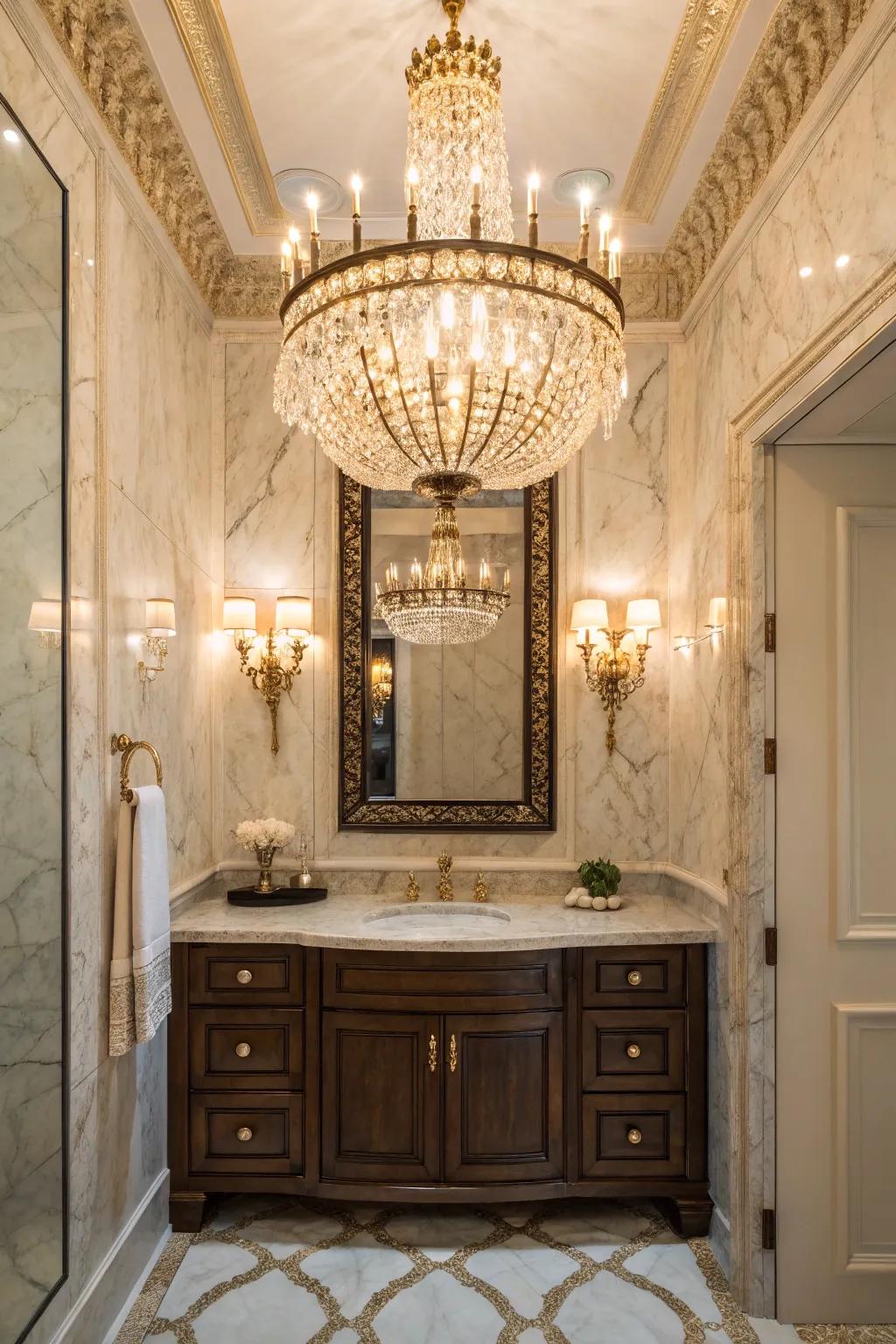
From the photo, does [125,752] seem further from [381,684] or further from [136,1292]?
[136,1292]

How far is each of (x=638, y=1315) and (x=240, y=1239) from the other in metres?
1.22

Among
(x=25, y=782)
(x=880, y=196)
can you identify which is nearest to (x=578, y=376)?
(x=880, y=196)

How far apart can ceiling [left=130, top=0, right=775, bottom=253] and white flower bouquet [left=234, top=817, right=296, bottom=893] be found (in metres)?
2.16

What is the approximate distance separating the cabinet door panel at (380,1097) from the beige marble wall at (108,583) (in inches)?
21.5

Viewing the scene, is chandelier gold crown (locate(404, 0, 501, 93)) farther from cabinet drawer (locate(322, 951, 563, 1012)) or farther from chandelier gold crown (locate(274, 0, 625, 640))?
cabinet drawer (locate(322, 951, 563, 1012))

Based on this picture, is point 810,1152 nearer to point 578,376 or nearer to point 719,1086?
point 719,1086

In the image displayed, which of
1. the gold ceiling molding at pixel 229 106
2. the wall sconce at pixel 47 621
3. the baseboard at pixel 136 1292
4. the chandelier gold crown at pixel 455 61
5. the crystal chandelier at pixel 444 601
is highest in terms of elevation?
the gold ceiling molding at pixel 229 106

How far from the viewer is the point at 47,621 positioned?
194 cm

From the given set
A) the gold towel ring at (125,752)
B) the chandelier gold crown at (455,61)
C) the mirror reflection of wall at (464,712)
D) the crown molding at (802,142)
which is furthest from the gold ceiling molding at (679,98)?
the gold towel ring at (125,752)

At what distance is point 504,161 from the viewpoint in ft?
6.44

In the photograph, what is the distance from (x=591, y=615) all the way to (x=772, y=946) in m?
1.33

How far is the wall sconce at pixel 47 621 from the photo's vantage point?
1.88 metres

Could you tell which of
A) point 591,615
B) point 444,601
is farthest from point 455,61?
point 591,615

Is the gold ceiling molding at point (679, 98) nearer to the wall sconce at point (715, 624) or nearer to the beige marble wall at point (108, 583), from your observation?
the wall sconce at point (715, 624)
